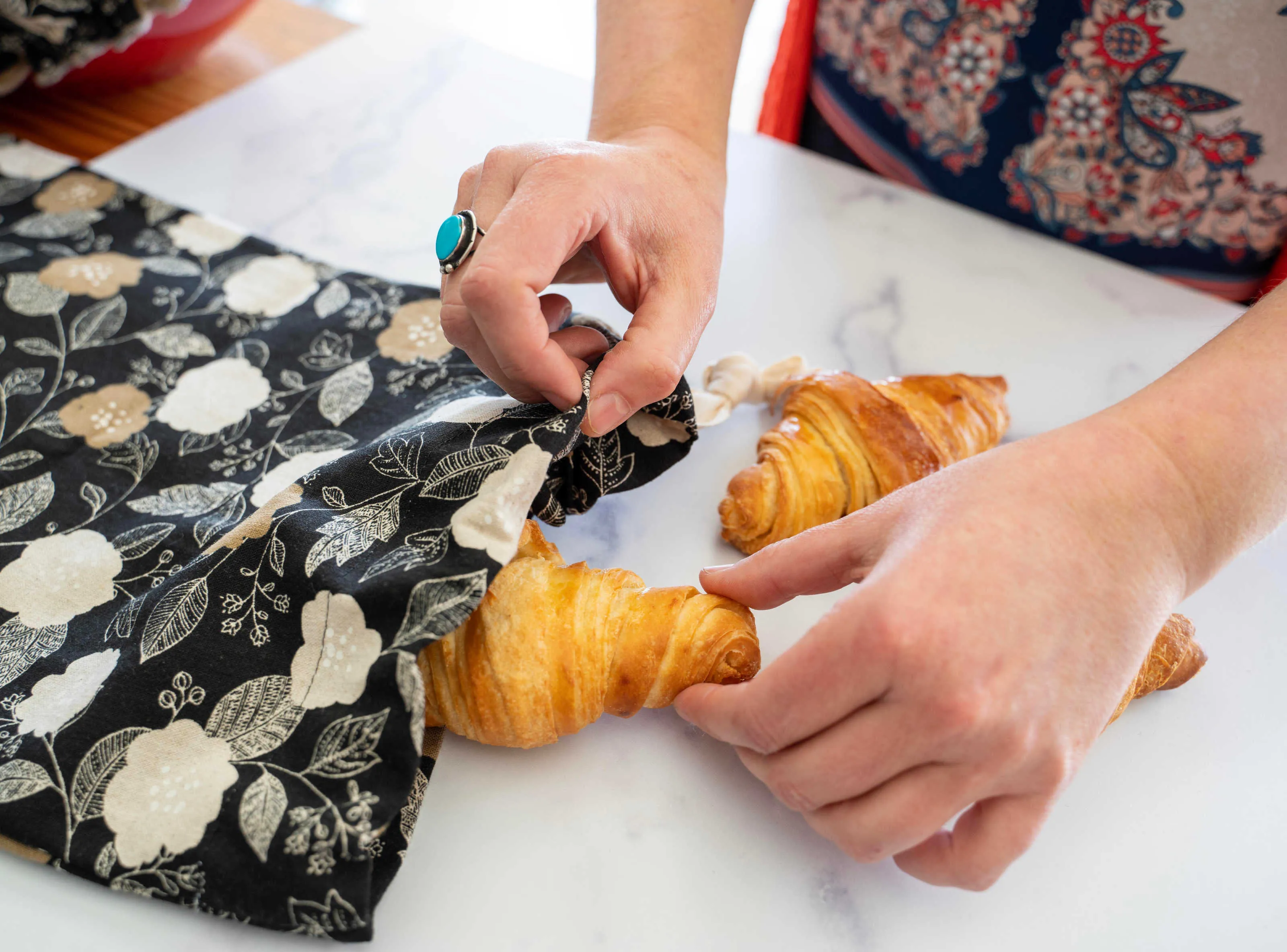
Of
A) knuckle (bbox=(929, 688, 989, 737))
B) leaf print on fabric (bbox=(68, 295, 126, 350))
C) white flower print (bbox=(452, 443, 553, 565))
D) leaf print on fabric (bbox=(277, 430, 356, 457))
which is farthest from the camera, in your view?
leaf print on fabric (bbox=(68, 295, 126, 350))

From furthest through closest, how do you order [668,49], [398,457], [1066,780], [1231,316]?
[1231,316] → [668,49] → [398,457] → [1066,780]

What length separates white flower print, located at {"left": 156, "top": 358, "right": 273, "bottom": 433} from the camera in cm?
85

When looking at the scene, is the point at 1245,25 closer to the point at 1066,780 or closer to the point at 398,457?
the point at 1066,780

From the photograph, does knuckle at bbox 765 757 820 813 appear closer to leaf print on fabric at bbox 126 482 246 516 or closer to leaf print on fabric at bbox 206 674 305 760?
leaf print on fabric at bbox 206 674 305 760

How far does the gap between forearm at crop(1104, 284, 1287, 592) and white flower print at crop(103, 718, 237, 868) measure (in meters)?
0.66

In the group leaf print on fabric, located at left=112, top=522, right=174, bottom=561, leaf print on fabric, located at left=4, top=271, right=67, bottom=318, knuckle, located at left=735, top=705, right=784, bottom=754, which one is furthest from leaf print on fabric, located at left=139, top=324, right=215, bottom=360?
knuckle, located at left=735, top=705, right=784, bottom=754

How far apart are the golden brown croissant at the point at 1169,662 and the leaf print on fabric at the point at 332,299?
33.6 inches

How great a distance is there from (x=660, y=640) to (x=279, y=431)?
1.46ft

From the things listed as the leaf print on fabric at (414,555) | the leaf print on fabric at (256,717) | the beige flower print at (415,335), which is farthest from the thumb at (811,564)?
the beige flower print at (415,335)

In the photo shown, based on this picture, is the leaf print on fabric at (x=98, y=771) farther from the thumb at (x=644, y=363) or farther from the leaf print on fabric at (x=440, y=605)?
the thumb at (x=644, y=363)

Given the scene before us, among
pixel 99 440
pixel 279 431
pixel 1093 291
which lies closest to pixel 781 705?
pixel 279 431

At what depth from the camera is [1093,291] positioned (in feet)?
3.69

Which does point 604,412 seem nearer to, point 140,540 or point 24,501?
point 140,540

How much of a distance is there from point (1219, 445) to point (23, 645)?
0.89 m
